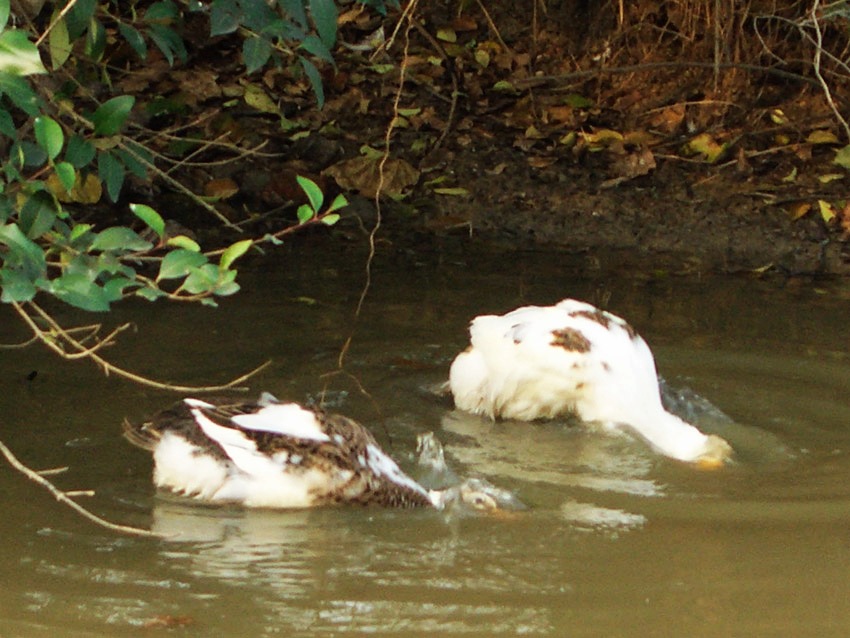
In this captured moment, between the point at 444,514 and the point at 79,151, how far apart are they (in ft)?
5.20

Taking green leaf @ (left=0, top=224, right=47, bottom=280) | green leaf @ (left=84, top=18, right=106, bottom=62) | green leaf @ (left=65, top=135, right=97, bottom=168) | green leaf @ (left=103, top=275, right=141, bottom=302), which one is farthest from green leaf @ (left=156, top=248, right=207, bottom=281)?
green leaf @ (left=84, top=18, right=106, bottom=62)

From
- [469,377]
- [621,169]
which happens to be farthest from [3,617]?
[621,169]

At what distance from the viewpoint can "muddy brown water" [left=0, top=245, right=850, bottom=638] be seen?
3490 millimetres

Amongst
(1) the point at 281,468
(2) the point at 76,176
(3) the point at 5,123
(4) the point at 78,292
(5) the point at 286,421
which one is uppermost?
(3) the point at 5,123

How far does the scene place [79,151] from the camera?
153 inches

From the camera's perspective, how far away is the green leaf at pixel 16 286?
9.94ft

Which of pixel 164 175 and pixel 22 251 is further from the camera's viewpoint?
pixel 164 175

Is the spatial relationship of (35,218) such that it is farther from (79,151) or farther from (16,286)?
(79,151)

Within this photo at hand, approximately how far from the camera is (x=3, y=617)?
337 centimetres

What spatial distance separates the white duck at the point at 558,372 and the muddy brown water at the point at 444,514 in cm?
11

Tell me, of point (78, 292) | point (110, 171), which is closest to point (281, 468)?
point (110, 171)

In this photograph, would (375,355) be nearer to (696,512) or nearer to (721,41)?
(696,512)

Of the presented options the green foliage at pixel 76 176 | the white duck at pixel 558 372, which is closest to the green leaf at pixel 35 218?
the green foliage at pixel 76 176

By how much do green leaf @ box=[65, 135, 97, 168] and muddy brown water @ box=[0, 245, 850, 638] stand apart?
1.08 metres
